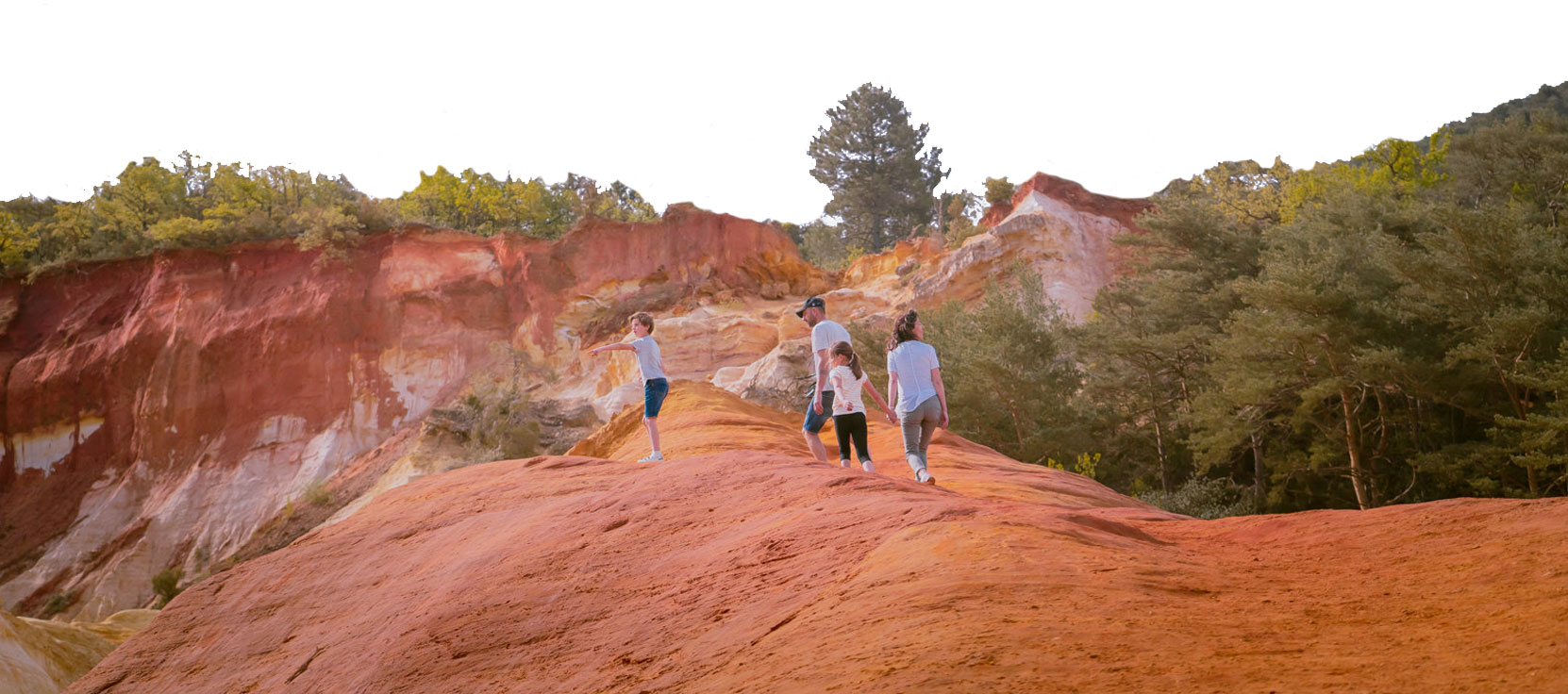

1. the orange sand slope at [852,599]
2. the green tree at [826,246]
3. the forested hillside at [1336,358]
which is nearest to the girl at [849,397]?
the orange sand slope at [852,599]

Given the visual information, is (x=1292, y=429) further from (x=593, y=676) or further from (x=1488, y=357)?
(x=593, y=676)

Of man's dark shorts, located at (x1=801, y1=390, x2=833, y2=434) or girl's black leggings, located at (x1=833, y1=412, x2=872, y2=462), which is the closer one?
girl's black leggings, located at (x1=833, y1=412, x2=872, y2=462)

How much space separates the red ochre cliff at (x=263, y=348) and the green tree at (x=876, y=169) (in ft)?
66.9

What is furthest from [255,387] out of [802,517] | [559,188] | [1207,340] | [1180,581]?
[1180,581]

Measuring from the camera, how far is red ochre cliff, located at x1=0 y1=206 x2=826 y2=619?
3183 cm

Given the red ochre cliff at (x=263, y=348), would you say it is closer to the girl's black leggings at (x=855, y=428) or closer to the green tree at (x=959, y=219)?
the green tree at (x=959, y=219)

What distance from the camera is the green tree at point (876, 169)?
56125 mm

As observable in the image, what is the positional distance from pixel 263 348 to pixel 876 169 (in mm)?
33985

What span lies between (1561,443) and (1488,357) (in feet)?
7.63

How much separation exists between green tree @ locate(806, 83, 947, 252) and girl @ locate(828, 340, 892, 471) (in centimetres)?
4708

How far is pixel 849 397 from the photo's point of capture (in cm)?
864

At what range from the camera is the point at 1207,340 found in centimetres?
2614

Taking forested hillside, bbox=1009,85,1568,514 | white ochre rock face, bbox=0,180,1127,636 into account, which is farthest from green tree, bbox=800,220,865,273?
forested hillside, bbox=1009,85,1568,514

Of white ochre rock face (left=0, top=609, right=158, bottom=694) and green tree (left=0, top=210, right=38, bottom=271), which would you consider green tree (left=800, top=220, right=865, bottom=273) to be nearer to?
green tree (left=0, top=210, right=38, bottom=271)
